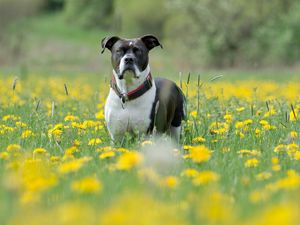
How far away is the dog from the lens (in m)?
5.17

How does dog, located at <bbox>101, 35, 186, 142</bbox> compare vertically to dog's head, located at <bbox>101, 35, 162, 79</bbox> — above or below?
below

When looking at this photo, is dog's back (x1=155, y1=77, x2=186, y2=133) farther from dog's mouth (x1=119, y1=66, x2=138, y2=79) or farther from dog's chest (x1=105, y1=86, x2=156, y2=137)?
dog's mouth (x1=119, y1=66, x2=138, y2=79)

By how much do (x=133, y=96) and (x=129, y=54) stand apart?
1.28 ft

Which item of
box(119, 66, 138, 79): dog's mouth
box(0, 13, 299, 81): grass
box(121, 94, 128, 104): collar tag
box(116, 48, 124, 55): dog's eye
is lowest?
box(0, 13, 299, 81): grass

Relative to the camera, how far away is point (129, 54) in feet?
17.5

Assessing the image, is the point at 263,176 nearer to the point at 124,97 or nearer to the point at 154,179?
the point at 154,179


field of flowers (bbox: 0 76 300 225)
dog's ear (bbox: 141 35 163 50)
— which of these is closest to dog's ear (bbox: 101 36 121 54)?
dog's ear (bbox: 141 35 163 50)

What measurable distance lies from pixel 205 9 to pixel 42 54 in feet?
34.5

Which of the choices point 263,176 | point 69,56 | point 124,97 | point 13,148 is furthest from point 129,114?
point 69,56

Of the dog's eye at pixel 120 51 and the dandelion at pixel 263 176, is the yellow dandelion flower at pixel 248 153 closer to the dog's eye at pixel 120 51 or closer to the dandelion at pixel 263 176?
the dandelion at pixel 263 176

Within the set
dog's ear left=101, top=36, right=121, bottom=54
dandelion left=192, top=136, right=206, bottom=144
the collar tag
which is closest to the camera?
dandelion left=192, top=136, right=206, bottom=144

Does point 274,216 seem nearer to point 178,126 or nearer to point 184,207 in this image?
point 184,207

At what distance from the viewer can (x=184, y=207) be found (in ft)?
8.73

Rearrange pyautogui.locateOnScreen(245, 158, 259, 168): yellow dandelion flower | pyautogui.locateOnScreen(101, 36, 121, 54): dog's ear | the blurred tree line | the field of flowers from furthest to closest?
the blurred tree line
pyautogui.locateOnScreen(101, 36, 121, 54): dog's ear
pyautogui.locateOnScreen(245, 158, 259, 168): yellow dandelion flower
the field of flowers
